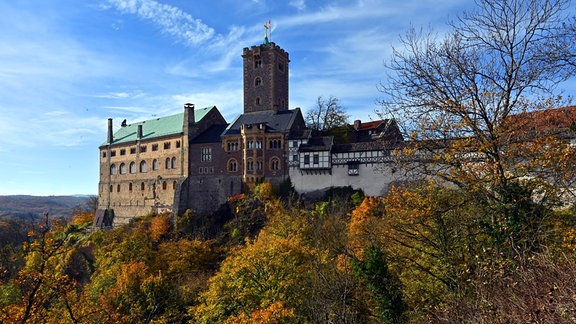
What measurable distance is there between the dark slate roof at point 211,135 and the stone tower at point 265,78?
400 cm

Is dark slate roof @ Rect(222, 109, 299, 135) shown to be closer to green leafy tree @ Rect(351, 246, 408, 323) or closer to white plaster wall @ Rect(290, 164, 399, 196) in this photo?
white plaster wall @ Rect(290, 164, 399, 196)

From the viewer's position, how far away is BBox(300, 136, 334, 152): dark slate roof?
44.8m

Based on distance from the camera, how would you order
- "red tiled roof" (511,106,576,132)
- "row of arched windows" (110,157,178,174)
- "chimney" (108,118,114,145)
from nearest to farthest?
"red tiled roof" (511,106,576,132), "row of arched windows" (110,157,178,174), "chimney" (108,118,114,145)

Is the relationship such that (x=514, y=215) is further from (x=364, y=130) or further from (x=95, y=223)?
(x=95, y=223)

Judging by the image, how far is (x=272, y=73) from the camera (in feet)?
179

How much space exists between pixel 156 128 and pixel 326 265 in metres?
42.8

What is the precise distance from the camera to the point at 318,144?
45469 millimetres

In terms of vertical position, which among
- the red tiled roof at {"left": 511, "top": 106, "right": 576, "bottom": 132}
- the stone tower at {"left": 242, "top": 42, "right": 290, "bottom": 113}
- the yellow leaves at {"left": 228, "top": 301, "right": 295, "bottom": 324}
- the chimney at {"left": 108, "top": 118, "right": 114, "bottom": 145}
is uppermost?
the stone tower at {"left": 242, "top": 42, "right": 290, "bottom": 113}

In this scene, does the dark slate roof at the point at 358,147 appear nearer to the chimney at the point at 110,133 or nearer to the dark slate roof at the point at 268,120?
the dark slate roof at the point at 268,120

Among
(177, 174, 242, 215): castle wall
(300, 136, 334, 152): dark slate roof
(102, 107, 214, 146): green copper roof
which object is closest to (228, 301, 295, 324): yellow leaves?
(300, 136, 334, 152): dark slate roof

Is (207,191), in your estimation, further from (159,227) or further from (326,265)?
(326,265)

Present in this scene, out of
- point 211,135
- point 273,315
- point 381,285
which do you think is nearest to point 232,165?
point 211,135

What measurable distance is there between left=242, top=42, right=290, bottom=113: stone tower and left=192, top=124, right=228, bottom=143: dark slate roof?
4001 mm

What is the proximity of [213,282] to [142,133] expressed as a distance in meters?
41.2
